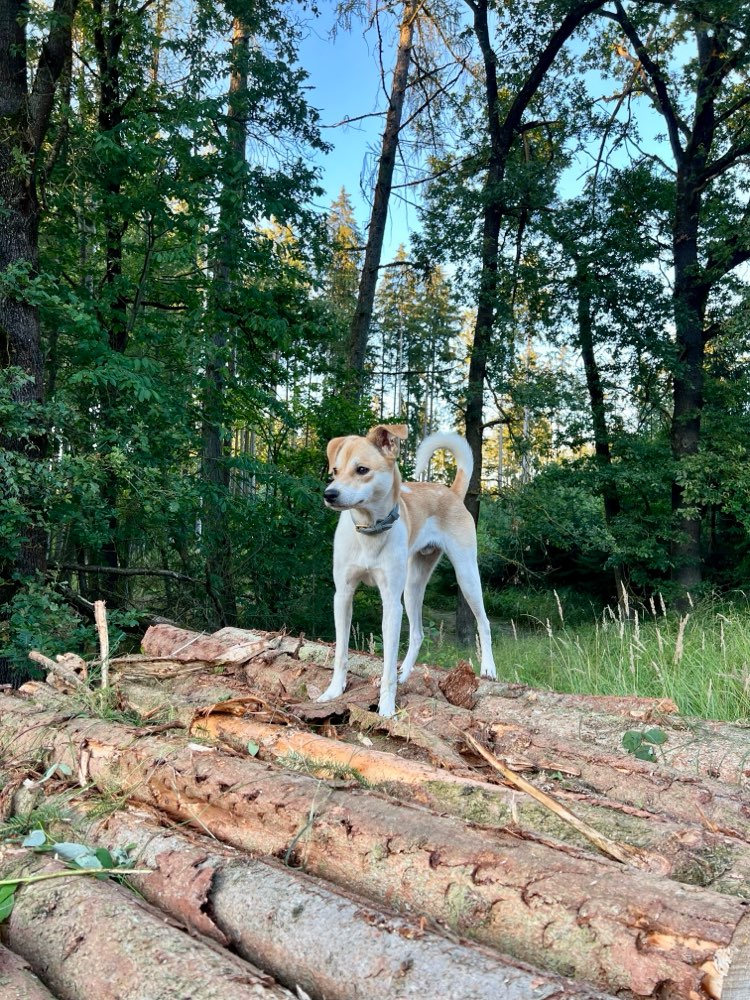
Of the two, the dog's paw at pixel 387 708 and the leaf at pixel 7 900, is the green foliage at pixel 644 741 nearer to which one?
the dog's paw at pixel 387 708

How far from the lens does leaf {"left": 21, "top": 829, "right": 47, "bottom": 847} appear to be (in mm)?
2404

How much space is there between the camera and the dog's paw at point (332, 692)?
156 inches

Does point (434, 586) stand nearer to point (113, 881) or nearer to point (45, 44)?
point (45, 44)

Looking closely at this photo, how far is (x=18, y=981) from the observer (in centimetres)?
174

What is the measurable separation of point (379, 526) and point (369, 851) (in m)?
2.17

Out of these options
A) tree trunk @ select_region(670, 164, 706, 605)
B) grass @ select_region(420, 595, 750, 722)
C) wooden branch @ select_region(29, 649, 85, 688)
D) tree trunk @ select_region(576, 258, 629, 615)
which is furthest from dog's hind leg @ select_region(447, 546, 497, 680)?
tree trunk @ select_region(670, 164, 706, 605)

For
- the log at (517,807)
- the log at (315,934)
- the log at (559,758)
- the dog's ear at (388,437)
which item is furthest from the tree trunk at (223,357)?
the log at (315,934)

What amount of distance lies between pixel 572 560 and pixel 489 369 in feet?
19.0

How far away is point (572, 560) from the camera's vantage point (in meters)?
16.6

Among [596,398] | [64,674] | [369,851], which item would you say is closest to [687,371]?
[596,398]

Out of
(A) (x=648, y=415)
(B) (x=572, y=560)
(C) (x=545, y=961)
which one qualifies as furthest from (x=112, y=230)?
(B) (x=572, y=560)

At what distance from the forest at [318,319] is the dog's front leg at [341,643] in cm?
242

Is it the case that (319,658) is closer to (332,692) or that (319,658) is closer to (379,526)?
(332,692)

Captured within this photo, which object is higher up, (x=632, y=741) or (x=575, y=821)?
(x=575, y=821)
